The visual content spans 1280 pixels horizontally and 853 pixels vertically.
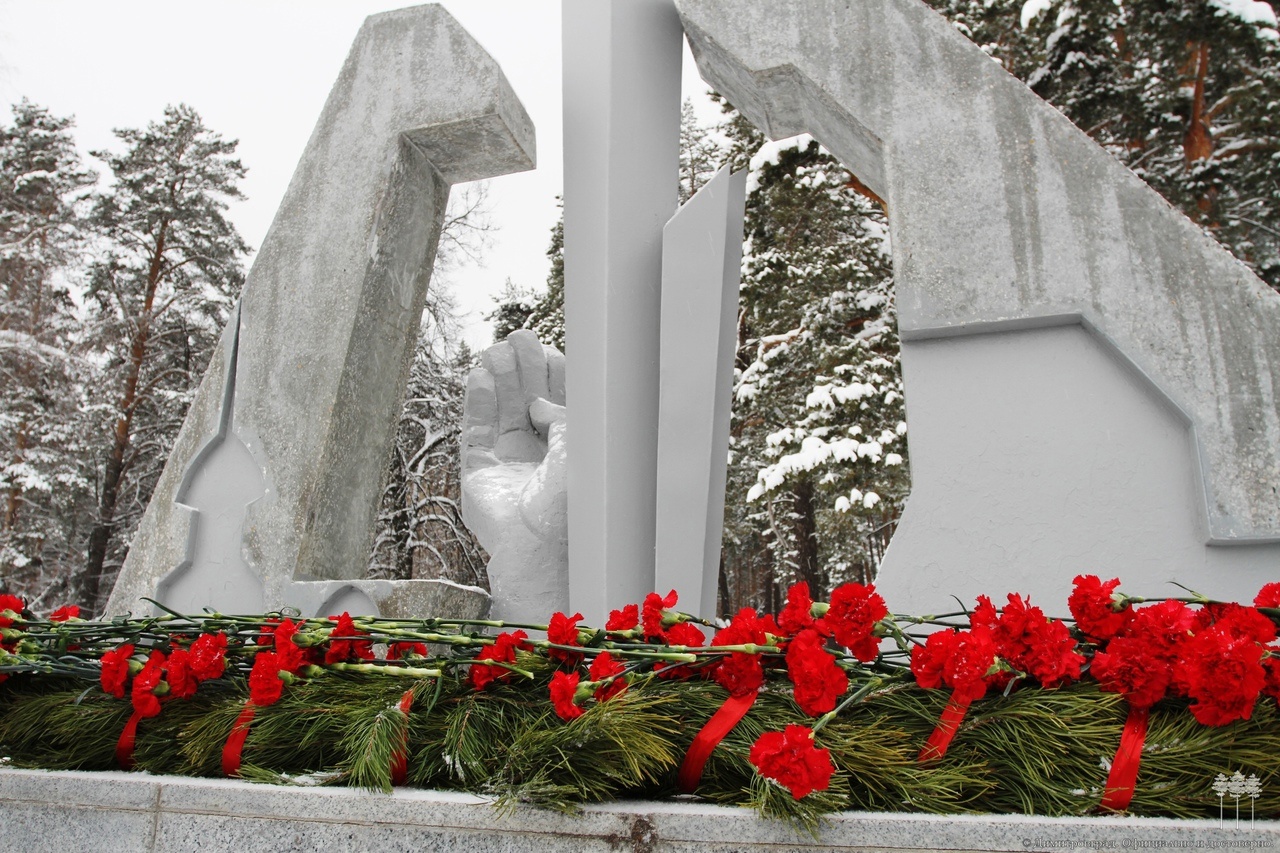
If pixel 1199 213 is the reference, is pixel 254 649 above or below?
below

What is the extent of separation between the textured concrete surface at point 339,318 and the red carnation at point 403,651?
7.05ft

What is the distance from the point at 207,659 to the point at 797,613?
1.22 metres

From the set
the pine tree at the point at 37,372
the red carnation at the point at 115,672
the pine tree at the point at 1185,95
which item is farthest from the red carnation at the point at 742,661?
the pine tree at the point at 37,372

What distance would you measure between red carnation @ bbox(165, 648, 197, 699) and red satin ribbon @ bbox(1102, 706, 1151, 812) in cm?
173

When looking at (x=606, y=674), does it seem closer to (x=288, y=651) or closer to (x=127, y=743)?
(x=288, y=651)

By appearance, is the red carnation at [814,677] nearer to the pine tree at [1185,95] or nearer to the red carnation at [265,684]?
the red carnation at [265,684]

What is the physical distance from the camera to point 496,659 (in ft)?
5.90

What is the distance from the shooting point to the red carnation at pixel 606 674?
1675 mm

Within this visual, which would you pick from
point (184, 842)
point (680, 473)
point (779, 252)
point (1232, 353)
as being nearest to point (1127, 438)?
point (1232, 353)

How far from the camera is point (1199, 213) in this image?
9.58 metres

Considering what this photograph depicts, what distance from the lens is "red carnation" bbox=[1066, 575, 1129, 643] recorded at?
1742 millimetres

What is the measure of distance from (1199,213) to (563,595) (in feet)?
27.1

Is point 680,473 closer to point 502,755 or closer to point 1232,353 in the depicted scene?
point 1232,353

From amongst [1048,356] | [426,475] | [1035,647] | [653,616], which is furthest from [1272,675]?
[426,475]
